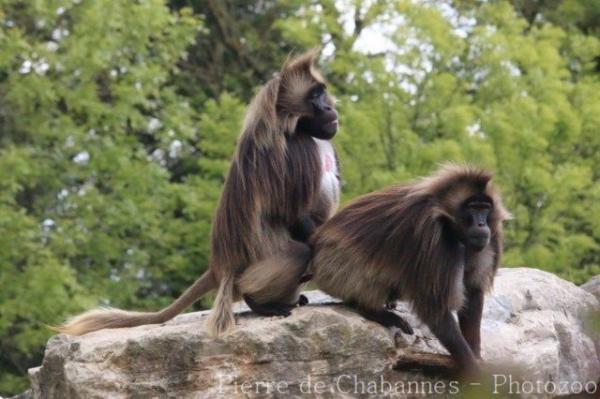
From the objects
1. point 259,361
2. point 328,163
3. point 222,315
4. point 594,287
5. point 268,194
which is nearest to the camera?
point 259,361

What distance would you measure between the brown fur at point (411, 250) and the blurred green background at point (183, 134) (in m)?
8.84

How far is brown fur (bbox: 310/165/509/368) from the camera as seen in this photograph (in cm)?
755

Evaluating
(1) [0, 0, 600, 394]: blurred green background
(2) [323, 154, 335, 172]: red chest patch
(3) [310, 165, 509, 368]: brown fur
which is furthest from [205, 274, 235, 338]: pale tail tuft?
(1) [0, 0, 600, 394]: blurred green background

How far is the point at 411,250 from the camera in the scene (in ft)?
25.0

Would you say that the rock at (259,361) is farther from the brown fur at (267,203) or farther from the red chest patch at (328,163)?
the red chest patch at (328,163)

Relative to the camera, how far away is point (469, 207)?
24.8 feet

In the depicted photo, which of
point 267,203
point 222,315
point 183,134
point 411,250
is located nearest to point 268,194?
point 267,203

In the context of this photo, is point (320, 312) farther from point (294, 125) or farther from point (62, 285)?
point (62, 285)

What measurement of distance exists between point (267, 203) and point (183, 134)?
11.9m

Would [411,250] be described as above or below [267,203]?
below

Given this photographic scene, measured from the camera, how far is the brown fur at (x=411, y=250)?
24.8ft

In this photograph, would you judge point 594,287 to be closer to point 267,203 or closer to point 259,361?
point 267,203

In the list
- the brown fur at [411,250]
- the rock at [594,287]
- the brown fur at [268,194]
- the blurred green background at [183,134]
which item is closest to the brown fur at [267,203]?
the brown fur at [268,194]

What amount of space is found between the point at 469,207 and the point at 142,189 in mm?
12199
